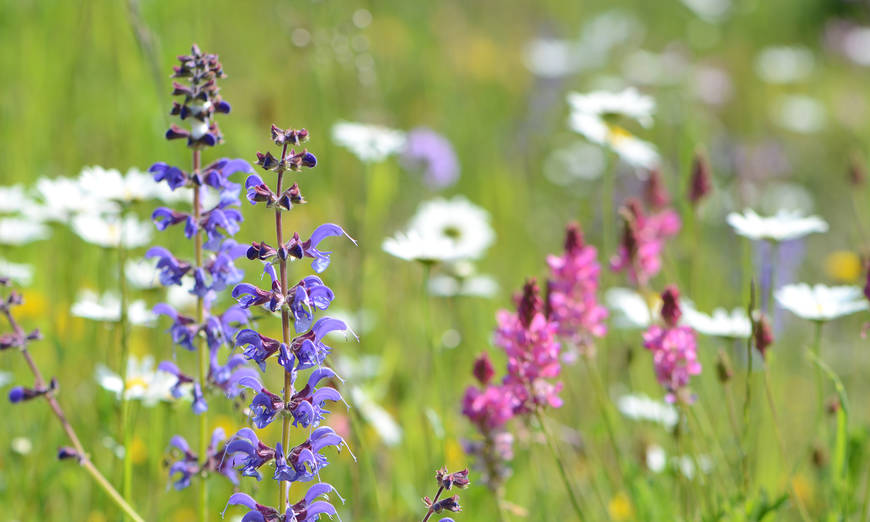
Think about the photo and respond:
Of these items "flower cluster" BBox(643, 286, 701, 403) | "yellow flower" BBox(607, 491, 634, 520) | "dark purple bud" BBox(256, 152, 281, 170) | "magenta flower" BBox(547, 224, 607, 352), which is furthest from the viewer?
"yellow flower" BBox(607, 491, 634, 520)

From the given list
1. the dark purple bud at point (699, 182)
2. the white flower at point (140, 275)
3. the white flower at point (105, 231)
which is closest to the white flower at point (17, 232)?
the white flower at point (105, 231)

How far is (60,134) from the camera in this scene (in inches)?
164

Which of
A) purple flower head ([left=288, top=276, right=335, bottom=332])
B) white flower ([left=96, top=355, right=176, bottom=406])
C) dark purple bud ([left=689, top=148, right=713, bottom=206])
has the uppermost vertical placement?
dark purple bud ([left=689, top=148, right=713, bottom=206])

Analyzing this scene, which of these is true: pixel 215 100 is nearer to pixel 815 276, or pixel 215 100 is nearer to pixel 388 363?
pixel 388 363

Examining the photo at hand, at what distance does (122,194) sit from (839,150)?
786 centimetres

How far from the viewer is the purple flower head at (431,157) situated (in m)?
4.80

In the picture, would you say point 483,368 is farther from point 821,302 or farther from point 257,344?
point 821,302

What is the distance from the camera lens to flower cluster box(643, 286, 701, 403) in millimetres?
1970

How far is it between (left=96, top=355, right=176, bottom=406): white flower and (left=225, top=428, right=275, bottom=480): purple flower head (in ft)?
2.26

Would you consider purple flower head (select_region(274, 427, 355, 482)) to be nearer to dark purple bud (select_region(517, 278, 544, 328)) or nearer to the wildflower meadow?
the wildflower meadow

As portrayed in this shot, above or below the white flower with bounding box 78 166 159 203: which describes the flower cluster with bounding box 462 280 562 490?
below

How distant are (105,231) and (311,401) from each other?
1626 millimetres

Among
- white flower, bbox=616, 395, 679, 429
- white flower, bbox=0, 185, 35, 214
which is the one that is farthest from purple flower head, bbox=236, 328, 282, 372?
white flower, bbox=0, 185, 35, 214

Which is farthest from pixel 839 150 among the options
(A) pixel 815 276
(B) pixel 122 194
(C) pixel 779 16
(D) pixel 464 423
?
(B) pixel 122 194
